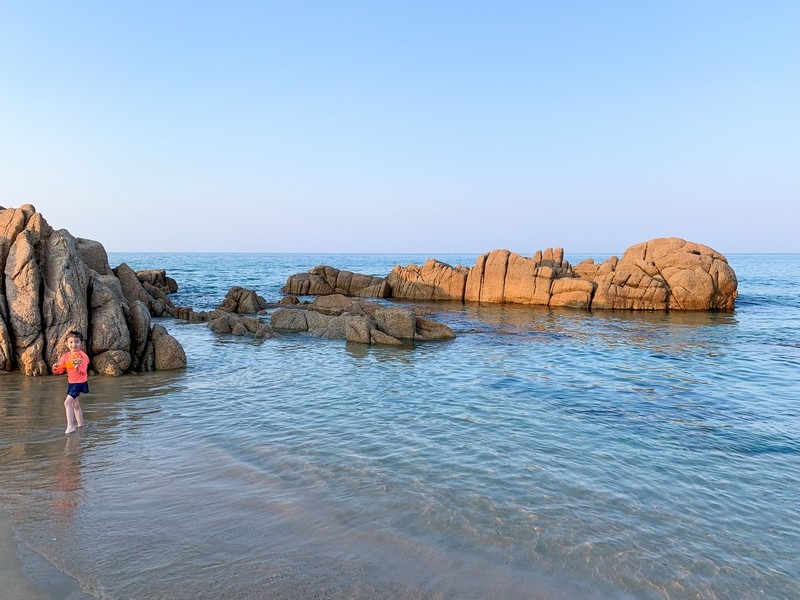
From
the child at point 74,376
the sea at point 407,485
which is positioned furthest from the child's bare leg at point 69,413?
the sea at point 407,485

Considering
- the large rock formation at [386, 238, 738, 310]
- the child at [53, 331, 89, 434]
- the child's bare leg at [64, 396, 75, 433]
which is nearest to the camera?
the child's bare leg at [64, 396, 75, 433]

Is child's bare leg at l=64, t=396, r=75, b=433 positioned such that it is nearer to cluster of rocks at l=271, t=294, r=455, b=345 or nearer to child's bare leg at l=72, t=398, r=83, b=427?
child's bare leg at l=72, t=398, r=83, b=427

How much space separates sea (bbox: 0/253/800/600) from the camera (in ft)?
18.8

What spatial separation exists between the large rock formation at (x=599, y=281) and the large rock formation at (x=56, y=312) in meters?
30.0

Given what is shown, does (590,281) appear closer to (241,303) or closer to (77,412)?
(241,303)

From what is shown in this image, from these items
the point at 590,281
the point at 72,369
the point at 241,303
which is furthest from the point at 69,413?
the point at 590,281

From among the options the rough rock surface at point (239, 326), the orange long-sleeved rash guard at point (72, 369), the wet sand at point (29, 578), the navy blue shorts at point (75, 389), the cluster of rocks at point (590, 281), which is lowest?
the rough rock surface at point (239, 326)

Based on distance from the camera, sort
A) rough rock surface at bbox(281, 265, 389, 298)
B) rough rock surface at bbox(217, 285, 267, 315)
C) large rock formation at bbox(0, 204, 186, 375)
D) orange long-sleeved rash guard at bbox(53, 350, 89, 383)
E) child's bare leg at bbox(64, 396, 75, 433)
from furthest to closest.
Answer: rough rock surface at bbox(281, 265, 389, 298) < rough rock surface at bbox(217, 285, 267, 315) < large rock formation at bbox(0, 204, 186, 375) < orange long-sleeved rash guard at bbox(53, 350, 89, 383) < child's bare leg at bbox(64, 396, 75, 433)

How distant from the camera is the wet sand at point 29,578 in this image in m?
4.97

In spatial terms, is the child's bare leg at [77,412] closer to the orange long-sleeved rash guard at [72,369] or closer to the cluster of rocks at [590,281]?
the orange long-sleeved rash guard at [72,369]

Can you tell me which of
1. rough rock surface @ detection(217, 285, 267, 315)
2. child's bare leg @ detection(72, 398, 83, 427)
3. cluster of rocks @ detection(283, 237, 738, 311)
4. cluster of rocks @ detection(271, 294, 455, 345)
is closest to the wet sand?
child's bare leg @ detection(72, 398, 83, 427)

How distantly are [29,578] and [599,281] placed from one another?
39187mm

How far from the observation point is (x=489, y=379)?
16328 millimetres

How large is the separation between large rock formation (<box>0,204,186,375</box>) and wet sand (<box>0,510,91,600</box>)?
34.3 feet
